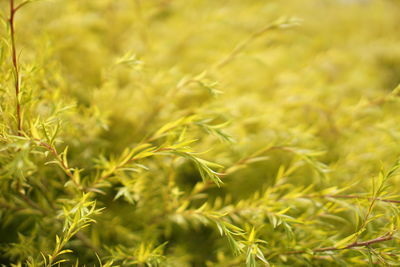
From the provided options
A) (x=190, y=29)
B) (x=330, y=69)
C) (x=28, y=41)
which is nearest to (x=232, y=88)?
(x=190, y=29)

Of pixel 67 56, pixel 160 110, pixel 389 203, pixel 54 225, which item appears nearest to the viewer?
pixel 389 203

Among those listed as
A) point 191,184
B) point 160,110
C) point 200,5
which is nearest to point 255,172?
point 191,184

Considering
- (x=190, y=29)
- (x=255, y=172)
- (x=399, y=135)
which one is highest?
(x=190, y=29)

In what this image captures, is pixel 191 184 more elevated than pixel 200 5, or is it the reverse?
pixel 200 5

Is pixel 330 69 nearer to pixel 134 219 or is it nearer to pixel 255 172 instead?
pixel 255 172

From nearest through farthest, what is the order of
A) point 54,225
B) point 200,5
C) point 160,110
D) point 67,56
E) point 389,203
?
point 389,203 < point 54,225 < point 160,110 < point 67,56 < point 200,5

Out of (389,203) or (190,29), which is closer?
(389,203)

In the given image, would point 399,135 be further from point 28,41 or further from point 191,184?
point 28,41
